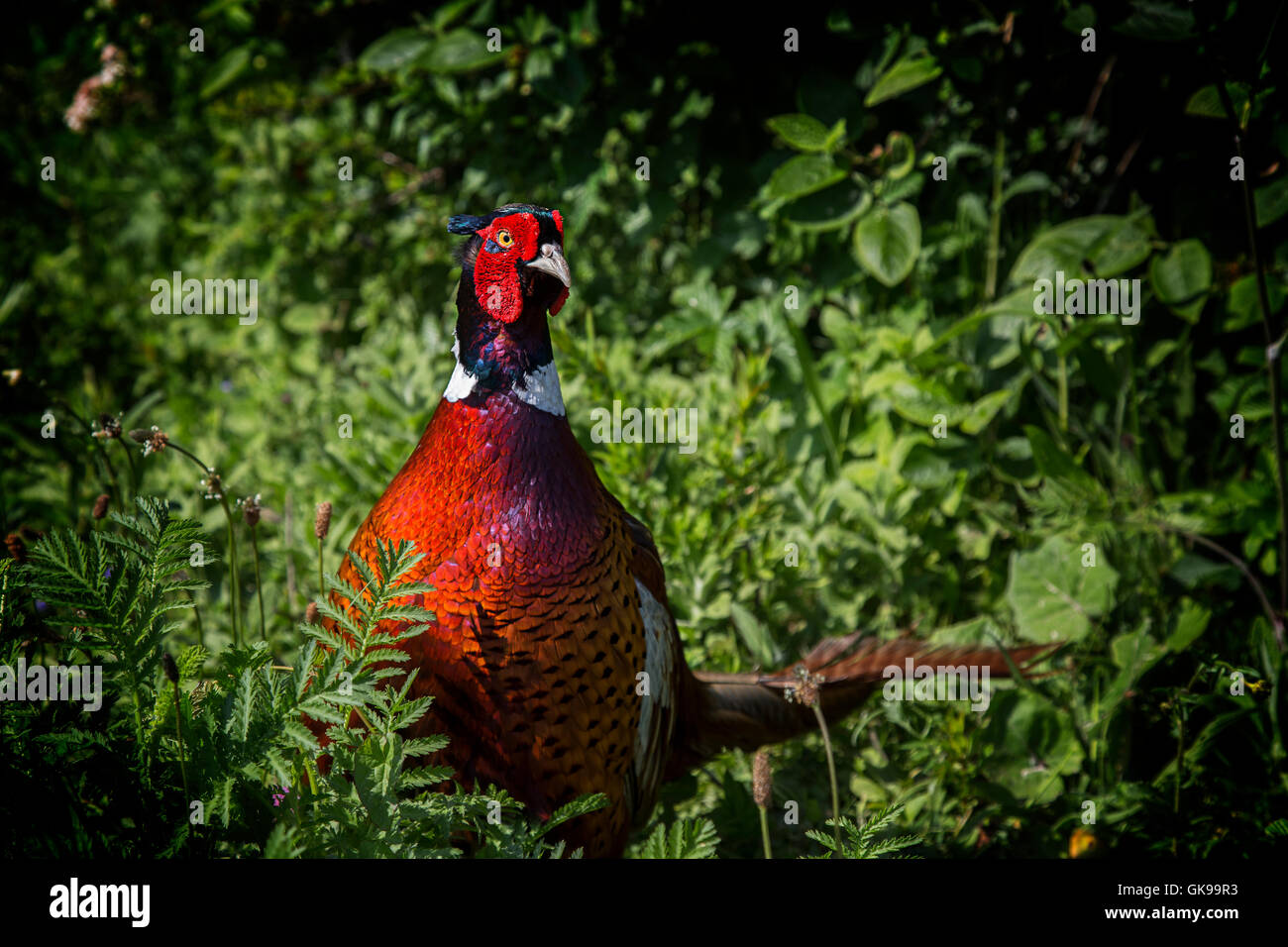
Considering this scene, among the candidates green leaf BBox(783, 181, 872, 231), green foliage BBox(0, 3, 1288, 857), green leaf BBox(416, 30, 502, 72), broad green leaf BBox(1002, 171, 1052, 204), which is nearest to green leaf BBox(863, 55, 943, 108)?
green foliage BBox(0, 3, 1288, 857)

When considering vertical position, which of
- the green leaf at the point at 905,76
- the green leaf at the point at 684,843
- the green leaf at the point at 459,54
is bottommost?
the green leaf at the point at 684,843

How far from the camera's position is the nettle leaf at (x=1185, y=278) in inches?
104

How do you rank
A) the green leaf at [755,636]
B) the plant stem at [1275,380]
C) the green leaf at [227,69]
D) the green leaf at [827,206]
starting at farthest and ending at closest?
the green leaf at [227,69], the green leaf at [827,206], the green leaf at [755,636], the plant stem at [1275,380]

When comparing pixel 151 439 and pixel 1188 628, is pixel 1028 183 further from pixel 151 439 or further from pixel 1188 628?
pixel 151 439

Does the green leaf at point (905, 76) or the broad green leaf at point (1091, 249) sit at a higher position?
the green leaf at point (905, 76)

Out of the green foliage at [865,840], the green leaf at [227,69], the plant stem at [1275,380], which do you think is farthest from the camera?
the green leaf at [227,69]

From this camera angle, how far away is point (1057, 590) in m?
2.60

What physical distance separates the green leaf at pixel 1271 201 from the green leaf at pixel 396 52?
2.43 meters

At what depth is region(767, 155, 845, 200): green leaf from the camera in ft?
9.37

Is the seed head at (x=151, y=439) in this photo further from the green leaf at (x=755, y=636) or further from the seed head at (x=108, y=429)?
the green leaf at (x=755, y=636)

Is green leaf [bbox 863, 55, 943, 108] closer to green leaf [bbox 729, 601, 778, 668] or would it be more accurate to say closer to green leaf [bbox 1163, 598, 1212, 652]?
green leaf [bbox 729, 601, 778, 668]

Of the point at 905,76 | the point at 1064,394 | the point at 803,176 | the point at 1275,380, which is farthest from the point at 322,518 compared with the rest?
the point at 1275,380

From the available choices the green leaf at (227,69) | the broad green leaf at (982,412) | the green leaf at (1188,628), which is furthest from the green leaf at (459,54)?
the green leaf at (1188,628)

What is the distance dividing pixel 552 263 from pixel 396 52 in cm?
181
